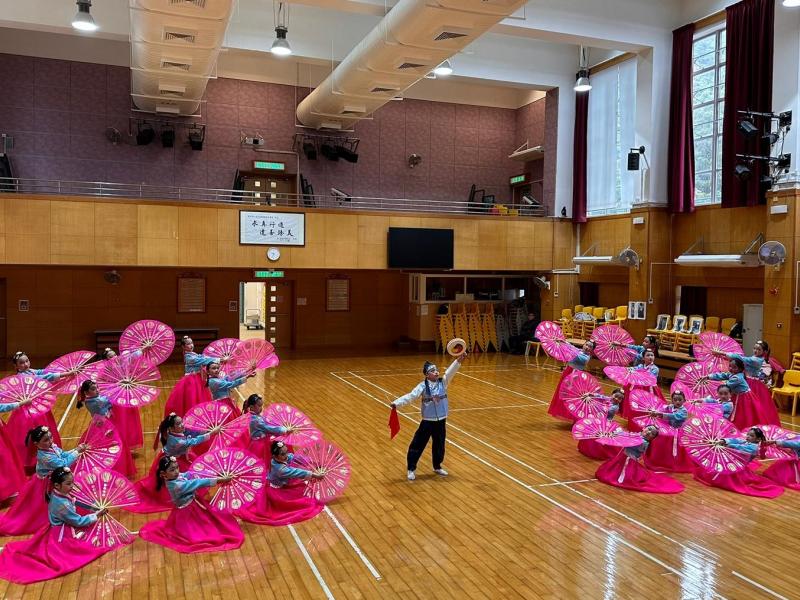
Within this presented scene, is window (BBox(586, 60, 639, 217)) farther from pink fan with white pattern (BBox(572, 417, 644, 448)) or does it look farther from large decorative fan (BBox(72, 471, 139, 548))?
large decorative fan (BBox(72, 471, 139, 548))

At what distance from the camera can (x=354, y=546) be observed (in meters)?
6.85

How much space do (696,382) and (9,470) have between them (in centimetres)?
947

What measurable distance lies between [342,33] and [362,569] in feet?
50.9

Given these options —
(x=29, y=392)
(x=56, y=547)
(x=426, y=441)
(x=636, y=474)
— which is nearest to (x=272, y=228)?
(x=29, y=392)

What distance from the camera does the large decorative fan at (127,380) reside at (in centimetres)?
854

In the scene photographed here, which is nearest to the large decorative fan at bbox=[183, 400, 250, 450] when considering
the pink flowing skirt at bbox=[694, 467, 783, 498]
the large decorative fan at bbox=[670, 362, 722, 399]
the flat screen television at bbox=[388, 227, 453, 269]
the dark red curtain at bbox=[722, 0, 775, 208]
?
the pink flowing skirt at bbox=[694, 467, 783, 498]

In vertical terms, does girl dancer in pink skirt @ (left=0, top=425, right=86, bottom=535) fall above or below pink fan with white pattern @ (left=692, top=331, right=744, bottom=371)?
below

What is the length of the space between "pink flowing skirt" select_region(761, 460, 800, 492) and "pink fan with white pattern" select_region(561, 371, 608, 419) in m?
2.26

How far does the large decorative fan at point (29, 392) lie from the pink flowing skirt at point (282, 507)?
117 inches

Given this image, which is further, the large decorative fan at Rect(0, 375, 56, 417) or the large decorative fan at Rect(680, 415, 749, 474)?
the large decorative fan at Rect(680, 415, 749, 474)

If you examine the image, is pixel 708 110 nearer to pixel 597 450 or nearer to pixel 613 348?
pixel 613 348

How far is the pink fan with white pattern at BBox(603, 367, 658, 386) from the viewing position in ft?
34.0

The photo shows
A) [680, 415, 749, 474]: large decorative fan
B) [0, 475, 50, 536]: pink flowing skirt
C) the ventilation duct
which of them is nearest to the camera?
[0, 475, 50, 536]: pink flowing skirt

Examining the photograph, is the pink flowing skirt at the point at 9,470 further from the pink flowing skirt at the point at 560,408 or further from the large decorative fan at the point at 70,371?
the pink flowing skirt at the point at 560,408
